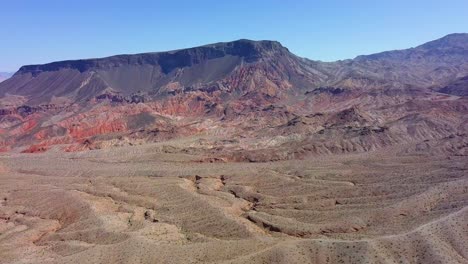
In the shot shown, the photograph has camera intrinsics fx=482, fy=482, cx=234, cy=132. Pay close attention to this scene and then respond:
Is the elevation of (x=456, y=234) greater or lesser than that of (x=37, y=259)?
greater

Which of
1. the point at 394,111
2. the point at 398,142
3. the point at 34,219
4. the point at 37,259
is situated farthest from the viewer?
the point at 394,111

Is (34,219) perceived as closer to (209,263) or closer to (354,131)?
(209,263)

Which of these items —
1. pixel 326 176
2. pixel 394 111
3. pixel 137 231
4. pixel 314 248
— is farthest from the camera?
pixel 394 111

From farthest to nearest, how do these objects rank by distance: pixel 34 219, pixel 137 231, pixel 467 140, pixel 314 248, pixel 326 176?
1. pixel 467 140
2. pixel 326 176
3. pixel 34 219
4. pixel 137 231
5. pixel 314 248

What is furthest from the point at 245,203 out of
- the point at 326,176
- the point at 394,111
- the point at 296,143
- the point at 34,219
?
the point at 394,111

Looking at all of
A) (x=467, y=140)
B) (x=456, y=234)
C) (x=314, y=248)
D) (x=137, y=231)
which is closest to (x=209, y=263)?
(x=314, y=248)

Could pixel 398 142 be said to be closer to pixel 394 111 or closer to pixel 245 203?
pixel 394 111

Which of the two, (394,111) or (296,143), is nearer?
(296,143)
